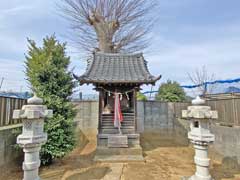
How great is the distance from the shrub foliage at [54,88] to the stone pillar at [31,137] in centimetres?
188

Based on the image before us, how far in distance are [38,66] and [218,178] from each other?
5948mm

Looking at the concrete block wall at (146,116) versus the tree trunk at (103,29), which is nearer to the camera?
the concrete block wall at (146,116)

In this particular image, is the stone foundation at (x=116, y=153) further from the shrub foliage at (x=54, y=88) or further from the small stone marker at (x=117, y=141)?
the shrub foliage at (x=54, y=88)

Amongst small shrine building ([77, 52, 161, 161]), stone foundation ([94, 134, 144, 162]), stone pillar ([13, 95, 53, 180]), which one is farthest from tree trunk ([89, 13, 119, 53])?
stone pillar ([13, 95, 53, 180])

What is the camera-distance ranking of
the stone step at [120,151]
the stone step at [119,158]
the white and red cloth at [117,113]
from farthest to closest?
1. the white and red cloth at [117,113]
2. the stone step at [120,151]
3. the stone step at [119,158]

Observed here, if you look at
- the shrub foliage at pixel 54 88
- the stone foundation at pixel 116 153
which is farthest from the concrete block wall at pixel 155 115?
the shrub foliage at pixel 54 88

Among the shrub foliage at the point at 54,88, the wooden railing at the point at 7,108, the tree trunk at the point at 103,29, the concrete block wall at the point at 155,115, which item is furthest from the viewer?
the tree trunk at the point at 103,29

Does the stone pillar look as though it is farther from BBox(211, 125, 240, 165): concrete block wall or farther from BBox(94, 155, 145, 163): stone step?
BBox(211, 125, 240, 165): concrete block wall

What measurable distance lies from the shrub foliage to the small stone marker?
4.39 ft

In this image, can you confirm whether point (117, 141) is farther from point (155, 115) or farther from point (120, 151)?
point (155, 115)

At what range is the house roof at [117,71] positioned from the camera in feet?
21.5

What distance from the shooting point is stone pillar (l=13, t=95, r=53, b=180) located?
142 inches

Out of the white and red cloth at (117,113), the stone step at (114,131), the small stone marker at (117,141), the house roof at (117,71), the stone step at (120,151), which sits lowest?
the stone step at (120,151)

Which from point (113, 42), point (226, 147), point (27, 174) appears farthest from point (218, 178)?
point (113, 42)
